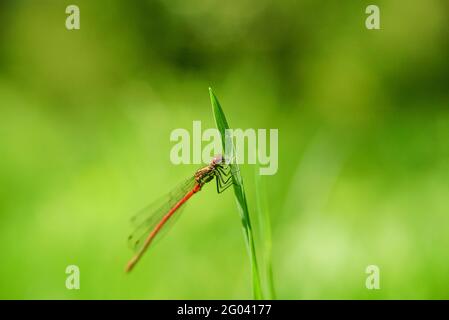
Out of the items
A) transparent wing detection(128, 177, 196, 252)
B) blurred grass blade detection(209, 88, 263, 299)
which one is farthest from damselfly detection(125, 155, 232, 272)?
blurred grass blade detection(209, 88, 263, 299)

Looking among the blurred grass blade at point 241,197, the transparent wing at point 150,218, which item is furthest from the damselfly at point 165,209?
the blurred grass blade at point 241,197

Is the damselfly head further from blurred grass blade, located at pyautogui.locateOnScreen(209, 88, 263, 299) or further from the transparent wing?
blurred grass blade, located at pyautogui.locateOnScreen(209, 88, 263, 299)

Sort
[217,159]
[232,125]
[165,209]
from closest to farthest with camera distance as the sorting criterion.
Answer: [217,159]
[165,209]
[232,125]

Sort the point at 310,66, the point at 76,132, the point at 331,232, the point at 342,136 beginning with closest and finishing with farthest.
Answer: the point at 331,232 → the point at 342,136 → the point at 76,132 → the point at 310,66

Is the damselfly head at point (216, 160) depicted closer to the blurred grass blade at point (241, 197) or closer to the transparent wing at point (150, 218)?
the transparent wing at point (150, 218)

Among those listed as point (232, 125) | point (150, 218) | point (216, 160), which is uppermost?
point (232, 125)

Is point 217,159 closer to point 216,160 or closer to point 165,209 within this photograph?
point 216,160

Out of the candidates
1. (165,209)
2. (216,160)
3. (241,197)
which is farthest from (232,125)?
(241,197)
